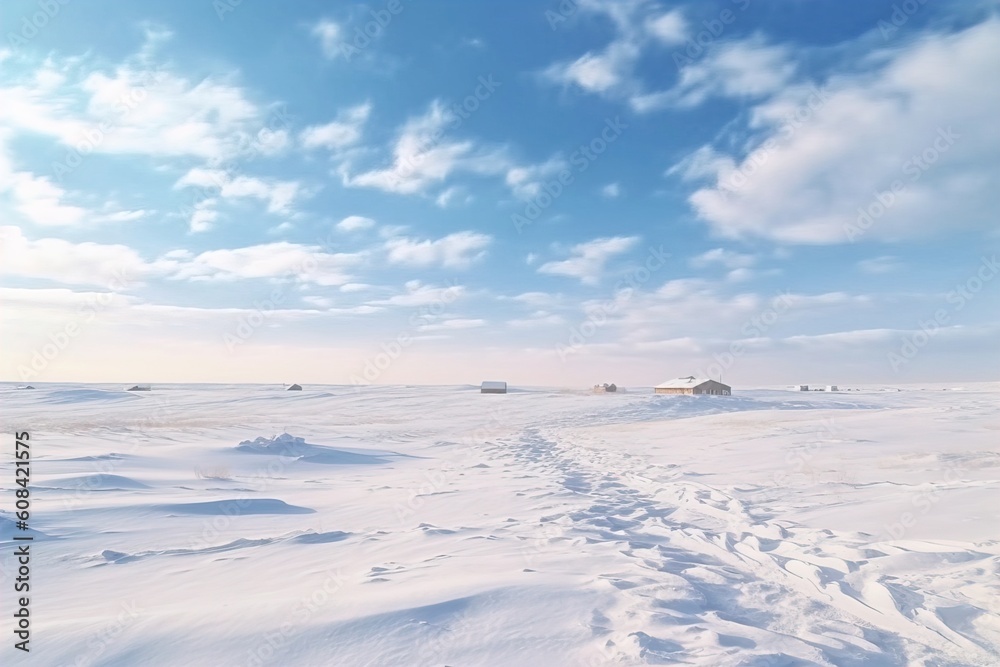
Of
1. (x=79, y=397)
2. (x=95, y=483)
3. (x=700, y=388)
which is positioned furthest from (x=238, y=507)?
(x=700, y=388)

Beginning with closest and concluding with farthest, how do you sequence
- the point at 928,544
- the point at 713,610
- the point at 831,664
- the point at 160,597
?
the point at 831,664, the point at 713,610, the point at 160,597, the point at 928,544

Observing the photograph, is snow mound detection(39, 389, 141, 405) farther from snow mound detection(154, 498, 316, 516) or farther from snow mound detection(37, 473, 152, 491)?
snow mound detection(154, 498, 316, 516)

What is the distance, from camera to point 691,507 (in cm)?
923

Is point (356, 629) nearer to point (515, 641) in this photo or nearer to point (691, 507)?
point (515, 641)

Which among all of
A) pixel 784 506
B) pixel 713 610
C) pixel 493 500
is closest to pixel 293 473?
pixel 493 500

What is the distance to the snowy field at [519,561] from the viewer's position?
12.8ft

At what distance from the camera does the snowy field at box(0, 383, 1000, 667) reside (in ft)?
12.8

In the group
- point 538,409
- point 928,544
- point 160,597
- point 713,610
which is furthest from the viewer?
point 538,409

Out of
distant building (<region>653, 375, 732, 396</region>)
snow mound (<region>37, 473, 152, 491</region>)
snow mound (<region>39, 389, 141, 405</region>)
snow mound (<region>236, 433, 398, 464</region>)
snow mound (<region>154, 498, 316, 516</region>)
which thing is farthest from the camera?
distant building (<region>653, 375, 732, 396</region>)

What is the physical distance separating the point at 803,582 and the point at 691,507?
157 inches

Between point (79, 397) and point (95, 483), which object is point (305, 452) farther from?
point (79, 397)

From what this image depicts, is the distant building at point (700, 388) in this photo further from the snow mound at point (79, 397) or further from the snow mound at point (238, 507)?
the snow mound at point (238, 507)

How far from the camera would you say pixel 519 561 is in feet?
19.1

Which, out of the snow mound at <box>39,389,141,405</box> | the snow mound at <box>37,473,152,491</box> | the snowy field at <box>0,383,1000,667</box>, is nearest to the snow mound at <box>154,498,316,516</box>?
the snowy field at <box>0,383,1000,667</box>
